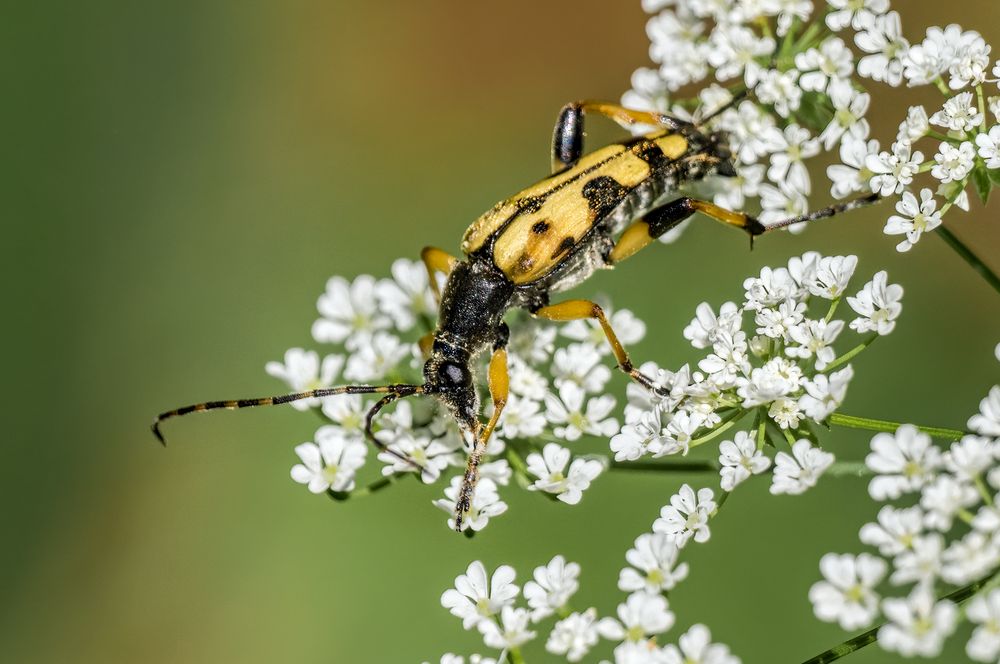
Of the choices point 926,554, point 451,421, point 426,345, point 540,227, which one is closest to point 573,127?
point 540,227

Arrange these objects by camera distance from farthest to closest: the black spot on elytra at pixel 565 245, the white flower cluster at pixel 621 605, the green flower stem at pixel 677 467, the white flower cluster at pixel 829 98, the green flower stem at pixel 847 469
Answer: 1. the black spot on elytra at pixel 565 245
2. the green flower stem at pixel 677 467
3. the green flower stem at pixel 847 469
4. the white flower cluster at pixel 829 98
5. the white flower cluster at pixel 621 605

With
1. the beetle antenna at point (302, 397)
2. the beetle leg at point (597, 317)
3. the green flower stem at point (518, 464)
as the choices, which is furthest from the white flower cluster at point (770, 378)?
the beetle antenna at point (302, 397)

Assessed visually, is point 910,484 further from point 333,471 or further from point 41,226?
point 41,226

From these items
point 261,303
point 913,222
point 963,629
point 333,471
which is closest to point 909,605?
point 913,222

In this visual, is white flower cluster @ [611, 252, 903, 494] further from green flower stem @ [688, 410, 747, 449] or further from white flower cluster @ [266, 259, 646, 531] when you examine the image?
white flower cluster @ [266, 259, 646, 531]

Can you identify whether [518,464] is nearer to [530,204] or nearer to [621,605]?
[621,605]

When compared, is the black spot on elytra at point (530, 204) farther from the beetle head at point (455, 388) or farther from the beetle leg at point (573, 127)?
the beetle head at point (455, 388)

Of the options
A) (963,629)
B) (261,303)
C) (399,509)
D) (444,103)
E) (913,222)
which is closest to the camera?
(913,222)
